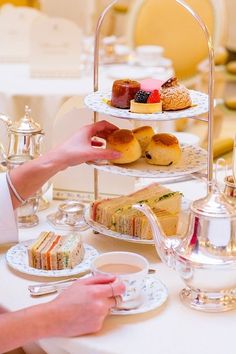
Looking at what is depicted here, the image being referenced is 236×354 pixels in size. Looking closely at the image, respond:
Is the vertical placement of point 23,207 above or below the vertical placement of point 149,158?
below

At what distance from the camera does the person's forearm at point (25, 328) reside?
1.16 metres

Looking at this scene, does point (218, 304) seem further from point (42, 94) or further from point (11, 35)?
point (11, 35)

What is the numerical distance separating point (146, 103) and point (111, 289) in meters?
0.45

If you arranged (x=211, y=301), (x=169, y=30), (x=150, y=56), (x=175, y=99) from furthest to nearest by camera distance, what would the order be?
(x=169, y=30) → (x=150, y=56) → (x=175, y=99) → (x=211, y=301)

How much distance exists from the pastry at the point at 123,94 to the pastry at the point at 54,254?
1.03 ft

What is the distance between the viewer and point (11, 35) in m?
3.52

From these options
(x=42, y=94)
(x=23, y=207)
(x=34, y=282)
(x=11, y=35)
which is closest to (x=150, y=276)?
(x=34, y=282)

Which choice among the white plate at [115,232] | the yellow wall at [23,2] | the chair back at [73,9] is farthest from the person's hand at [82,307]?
the chair back at [73,9]

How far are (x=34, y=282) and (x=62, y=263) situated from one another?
0.07 metres

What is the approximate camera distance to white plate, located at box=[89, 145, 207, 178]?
1.46 m

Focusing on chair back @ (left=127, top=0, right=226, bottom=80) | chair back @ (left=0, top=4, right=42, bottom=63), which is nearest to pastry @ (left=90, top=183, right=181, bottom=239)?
chair back @ (left=0, top=4, right=42, bottom=63)

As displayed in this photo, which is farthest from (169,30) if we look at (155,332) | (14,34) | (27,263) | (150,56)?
(155,332)

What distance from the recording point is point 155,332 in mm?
1197

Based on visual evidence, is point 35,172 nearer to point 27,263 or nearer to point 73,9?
point 27,263
